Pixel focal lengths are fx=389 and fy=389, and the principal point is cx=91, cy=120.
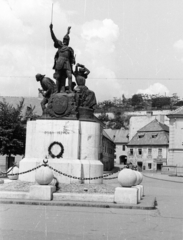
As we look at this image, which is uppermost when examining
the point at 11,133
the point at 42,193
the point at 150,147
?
the point at 150,147

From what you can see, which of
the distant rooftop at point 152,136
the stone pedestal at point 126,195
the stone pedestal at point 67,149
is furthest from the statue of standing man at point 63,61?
the distant rooftop at point 152,136

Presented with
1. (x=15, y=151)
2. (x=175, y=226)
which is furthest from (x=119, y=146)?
(x=175, y=226)

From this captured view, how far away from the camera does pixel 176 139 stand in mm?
60406

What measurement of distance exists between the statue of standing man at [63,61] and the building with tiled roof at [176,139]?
1748 inches

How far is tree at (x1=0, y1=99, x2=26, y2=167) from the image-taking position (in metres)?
30.4

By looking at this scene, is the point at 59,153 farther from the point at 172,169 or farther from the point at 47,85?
the point at 172,169

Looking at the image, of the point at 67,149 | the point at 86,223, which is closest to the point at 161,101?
the point at 67,149

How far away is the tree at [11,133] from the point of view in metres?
30.4

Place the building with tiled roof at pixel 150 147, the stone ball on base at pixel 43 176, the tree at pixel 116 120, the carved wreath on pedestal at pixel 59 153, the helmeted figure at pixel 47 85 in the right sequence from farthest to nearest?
1. the tree at pixel 116 120
2. the building with tiled roof at pixel 150 147
3. the helmeted figure at pixel 47 85
4. the carved wreath on pedestal at pixel 59 153
5. the stone ball on base at pixel 43 176

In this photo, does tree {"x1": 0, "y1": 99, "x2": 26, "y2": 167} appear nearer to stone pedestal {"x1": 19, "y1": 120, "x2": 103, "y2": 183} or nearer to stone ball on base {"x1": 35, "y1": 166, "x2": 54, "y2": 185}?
stone pedestal {"x1": 19, "y1": 120, "x2": 103, "y2": 183}

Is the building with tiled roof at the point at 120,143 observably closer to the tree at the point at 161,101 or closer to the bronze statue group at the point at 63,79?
the tree at the point at 161,101

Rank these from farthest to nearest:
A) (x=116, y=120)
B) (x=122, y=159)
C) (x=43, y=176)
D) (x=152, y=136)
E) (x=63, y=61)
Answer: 1. (x=116, y=120)
2. (x=122, y=159)
3. (x=152, y=136)
4. (x=63, y=61)
5. (x=43, y=176)

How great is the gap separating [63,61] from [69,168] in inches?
188

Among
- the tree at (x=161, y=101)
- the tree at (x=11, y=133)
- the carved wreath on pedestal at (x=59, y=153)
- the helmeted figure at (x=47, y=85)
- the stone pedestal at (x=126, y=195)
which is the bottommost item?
the stone pedestal at (x=126, y=195)
